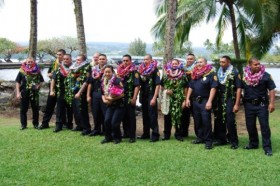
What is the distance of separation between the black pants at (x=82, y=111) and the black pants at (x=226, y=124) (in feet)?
8.99

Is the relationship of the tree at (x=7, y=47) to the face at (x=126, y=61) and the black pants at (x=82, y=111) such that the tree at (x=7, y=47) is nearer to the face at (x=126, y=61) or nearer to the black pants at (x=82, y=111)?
the black pants at (x=82, y=111)

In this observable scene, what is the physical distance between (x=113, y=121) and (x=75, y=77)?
5.00ft

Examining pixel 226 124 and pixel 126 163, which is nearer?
pixel 126 163

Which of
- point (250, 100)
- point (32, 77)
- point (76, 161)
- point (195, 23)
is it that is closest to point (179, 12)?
point (195, 23)

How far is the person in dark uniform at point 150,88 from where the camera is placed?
787 cm

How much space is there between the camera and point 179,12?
1772cm

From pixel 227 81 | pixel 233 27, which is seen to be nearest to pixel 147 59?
pixel 227 81

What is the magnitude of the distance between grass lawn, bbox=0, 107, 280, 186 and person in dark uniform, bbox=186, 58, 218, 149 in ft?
1.12

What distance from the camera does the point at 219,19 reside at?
60.5 feet

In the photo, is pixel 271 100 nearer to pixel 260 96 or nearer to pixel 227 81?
pixel 260 96

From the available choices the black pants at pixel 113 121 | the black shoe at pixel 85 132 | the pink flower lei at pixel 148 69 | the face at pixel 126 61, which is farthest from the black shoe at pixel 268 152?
the black shoe at pixel 85 132

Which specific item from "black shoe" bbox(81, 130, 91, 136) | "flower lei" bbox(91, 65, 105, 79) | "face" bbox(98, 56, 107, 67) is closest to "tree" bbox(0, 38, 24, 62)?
"black shoe" bbox(81, 130, 91, 136)

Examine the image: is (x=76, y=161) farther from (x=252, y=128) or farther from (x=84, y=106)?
(x=252, y=128)

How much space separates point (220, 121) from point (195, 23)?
436 inches
